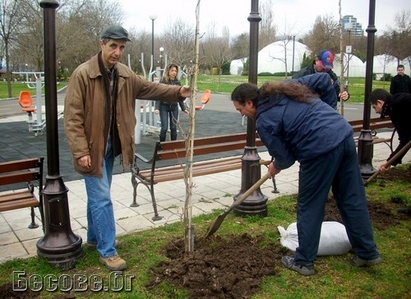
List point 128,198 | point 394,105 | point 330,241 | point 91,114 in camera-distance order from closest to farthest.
→ 1. point 91,114
2. point 330,241
3. point 394,105
4. point 128,198

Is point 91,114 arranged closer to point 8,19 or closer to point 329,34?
point 329,34

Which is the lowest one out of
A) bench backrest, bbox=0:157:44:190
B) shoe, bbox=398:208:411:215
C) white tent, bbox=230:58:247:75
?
shoe, bbox=398:208:411:215

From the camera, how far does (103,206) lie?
342 centimetres

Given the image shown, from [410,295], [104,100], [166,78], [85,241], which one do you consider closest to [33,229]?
[85,241]

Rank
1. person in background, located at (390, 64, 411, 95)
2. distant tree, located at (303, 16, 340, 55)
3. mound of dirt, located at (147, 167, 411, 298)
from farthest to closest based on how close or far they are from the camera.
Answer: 1. distant tree, located at (303, 16, 340, 55)
2. person in background, located at (390, 64, 411, 95)
3. mound of dirt, located at (147, 167, 411, 298)

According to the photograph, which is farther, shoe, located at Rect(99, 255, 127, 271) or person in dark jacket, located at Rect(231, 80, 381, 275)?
shoe, located at Rect(99, 255, 127, 271)

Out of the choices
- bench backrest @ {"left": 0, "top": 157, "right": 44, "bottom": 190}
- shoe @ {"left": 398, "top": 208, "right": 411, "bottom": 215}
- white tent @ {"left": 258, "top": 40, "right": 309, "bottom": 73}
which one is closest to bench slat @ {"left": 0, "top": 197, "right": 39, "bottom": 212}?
bench backrest @ {"left": 0, "top": 157, "right": 44, "bottom": 190}

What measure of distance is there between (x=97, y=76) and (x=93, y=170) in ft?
2.42

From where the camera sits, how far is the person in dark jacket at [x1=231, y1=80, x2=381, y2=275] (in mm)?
3211

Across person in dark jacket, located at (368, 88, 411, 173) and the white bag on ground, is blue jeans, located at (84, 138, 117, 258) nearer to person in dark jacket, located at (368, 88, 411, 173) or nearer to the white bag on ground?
the white bag on ground

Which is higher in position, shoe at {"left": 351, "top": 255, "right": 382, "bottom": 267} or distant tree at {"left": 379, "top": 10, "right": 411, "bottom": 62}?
distant tree at {"left": 379, "top": 10, "right": 411, "bottom": 62}

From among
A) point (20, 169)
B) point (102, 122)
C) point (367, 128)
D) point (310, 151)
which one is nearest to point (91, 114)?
point (102, 122)

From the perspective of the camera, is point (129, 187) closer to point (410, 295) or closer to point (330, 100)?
point (330, 100)

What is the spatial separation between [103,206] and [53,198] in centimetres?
45
